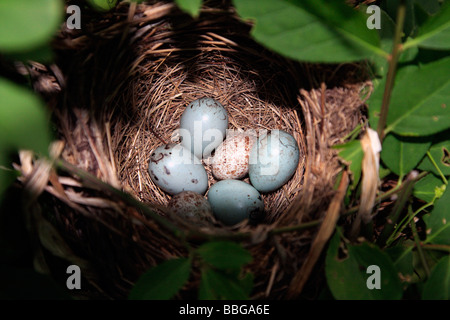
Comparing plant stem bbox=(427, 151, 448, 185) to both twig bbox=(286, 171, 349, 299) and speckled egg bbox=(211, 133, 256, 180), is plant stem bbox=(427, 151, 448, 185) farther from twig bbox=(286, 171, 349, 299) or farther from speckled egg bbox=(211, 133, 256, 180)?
speckled egg bbox=(211, 133, 256, 180)

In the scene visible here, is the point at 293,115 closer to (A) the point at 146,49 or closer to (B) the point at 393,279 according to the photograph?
(A) the point at 146,49

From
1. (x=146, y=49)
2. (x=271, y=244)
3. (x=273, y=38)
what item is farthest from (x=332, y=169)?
(x=146, y=49)

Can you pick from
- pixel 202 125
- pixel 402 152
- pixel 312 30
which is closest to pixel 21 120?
pixel 312 30

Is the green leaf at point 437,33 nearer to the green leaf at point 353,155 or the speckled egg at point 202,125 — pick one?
the green leaf at point 353,155

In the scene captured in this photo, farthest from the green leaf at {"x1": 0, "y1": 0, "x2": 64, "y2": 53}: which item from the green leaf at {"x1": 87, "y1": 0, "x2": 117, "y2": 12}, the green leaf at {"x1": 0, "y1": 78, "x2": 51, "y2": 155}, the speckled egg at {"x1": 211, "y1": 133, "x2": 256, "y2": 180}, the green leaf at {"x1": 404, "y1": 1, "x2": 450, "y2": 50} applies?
the speckled egg at {"x1": 211, "y1": 133, "x2": 256, "y2": 180}

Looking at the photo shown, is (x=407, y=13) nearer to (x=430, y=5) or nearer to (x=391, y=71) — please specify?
(x=430, y=5)

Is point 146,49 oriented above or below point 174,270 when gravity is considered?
above

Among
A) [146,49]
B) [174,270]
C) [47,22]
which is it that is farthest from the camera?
[146,49]
